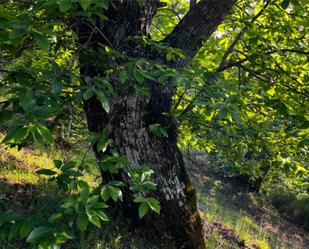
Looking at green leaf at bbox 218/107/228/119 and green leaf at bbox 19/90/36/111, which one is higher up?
green leaf at bbox 218/107/228/119

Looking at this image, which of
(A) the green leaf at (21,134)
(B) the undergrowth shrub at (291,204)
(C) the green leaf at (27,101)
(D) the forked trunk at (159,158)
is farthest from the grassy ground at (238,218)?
(A) the green leaf at (21,134)

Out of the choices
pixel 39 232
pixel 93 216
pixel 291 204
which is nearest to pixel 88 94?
pixel 93 216

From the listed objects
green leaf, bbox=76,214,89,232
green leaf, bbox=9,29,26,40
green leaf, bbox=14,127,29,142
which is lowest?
green leaf, bbox=76,214,89,232

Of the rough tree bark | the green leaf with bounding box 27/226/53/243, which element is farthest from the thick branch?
the green leaf with bounding box 27/226/53/243

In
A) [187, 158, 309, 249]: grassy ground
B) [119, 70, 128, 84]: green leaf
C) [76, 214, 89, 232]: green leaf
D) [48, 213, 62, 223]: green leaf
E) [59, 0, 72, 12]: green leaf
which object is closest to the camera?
[59, 0, 72, 12]: green leaf

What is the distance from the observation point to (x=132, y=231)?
4.05 meters

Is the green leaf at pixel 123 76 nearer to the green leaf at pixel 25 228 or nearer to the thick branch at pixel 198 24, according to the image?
the green leaf at pixel 25 228

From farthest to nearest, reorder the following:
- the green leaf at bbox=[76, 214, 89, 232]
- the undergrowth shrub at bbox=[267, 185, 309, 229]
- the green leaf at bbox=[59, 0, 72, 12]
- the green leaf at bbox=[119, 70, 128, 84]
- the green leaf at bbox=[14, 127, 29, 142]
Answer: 1. the undergrowth shrub at bbox=[267, 185, 309, 229]
2. the green leaf at bbox=[119, 70, 128, 84]
3. the green leaf at bbox=[76, 214, 89, 232]
4. the green leaf at bbox=[59, 0, 72, 12]
5. the green leaf at bbox=[14, 127, 29, 142]

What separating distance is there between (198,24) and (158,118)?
1.18 m

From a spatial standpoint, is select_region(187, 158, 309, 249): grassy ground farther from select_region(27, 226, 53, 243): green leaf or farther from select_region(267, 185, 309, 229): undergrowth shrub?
select_region(27, 226, 53, 243): green leaf

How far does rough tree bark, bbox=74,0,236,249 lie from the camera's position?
3492mm

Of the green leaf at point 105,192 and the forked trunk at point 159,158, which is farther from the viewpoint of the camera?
the forked trunk at point 159,158

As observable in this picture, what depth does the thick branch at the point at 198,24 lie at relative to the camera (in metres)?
3.89

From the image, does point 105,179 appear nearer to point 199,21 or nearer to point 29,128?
point 199,21
